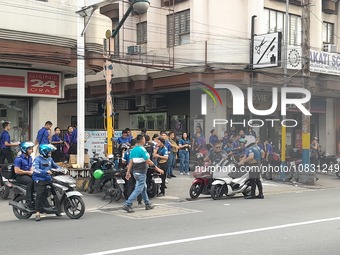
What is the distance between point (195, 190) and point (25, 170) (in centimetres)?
519

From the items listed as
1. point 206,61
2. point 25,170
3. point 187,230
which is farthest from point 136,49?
point 187,230

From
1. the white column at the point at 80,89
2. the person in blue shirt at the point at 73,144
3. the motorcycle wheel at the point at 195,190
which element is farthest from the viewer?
the person in blue shirt at the point at 73,144

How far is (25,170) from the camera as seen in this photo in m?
9.93

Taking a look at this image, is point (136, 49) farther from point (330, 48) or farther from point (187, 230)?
point (187, 230)

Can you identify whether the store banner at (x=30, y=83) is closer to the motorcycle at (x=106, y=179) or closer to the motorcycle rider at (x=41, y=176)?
the motorcycle at (x=106, y=179)

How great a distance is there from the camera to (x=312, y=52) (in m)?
22.9

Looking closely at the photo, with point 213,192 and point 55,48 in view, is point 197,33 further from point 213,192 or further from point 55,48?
point 213,192

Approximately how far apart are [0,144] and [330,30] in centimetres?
1984

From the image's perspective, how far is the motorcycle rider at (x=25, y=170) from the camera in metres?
9.80

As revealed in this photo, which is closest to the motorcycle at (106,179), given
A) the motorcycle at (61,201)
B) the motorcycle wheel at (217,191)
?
the motorcycle at (61,201)

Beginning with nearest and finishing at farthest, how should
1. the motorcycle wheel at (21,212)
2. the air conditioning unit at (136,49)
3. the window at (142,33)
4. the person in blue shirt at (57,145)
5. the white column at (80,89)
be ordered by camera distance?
1. the motorcycle wheel at (21,212)
2. the white column at (80,89)
3. the person in blue shirt at (57,145)
4. the air conditioning unit at (136,49)
5. the window at (142,33)

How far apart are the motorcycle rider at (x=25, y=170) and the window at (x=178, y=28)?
13548mm

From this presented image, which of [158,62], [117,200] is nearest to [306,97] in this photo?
[158,62]

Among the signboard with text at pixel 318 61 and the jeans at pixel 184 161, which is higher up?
the signboard with text at pixel 318 61
